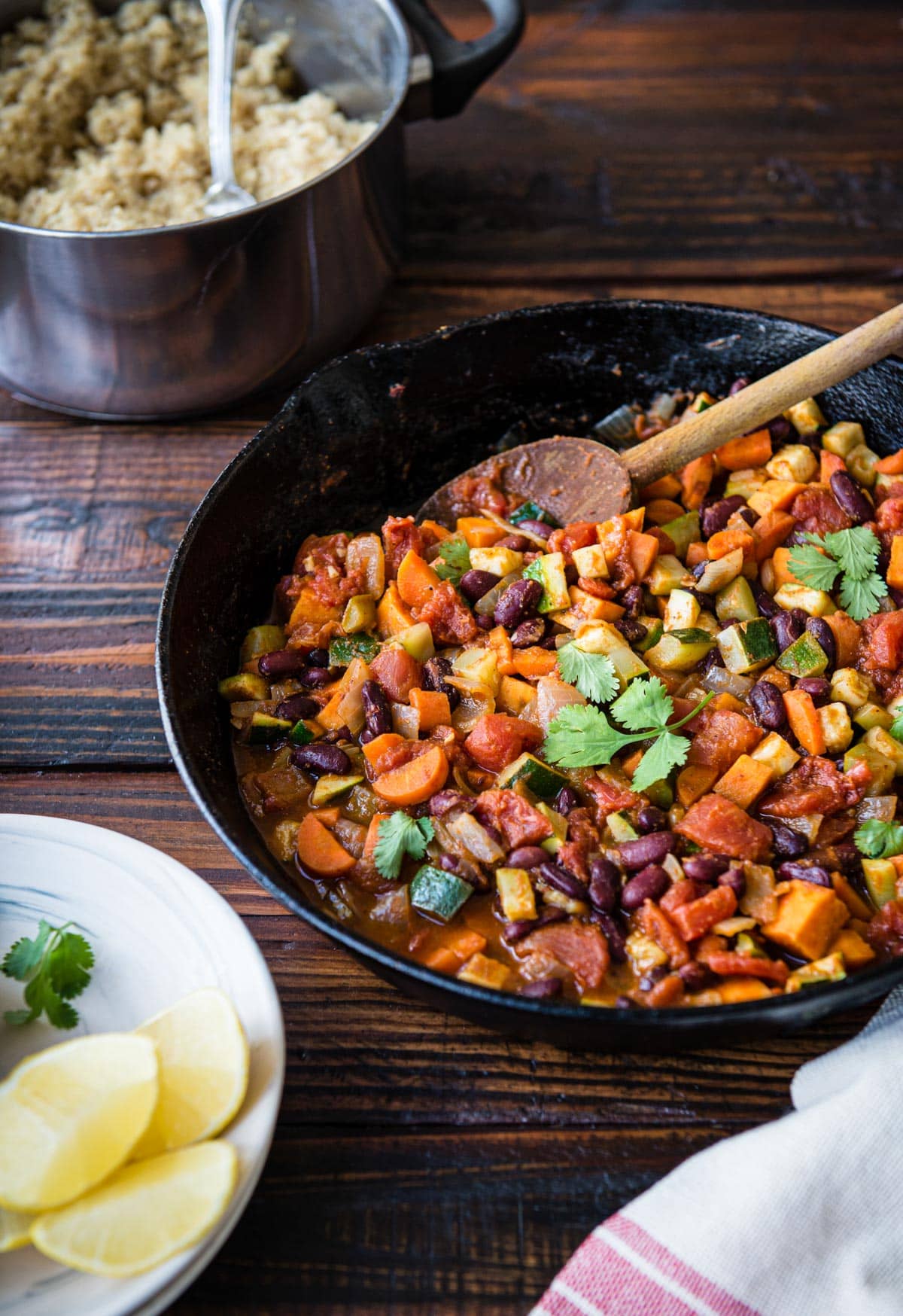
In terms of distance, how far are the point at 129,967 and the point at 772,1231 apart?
138 centimetres

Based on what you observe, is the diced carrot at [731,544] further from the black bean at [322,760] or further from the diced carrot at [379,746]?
the black bean at [322,760]

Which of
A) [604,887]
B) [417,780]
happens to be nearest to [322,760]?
[417,780]

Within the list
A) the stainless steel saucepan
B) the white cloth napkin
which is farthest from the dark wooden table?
the stainless steel saucepan

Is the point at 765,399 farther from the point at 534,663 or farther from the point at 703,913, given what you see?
the point at 703,913

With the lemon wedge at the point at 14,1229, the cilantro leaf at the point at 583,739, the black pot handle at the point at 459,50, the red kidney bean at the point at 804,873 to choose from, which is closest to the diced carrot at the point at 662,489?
the cilantro leaf at the point at 583,739

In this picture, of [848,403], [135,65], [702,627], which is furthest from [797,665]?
[135,65]

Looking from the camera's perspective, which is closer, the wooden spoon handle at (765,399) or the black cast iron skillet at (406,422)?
the black cast iron skillet at (406,422)

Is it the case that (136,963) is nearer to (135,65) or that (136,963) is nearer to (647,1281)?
(647,1281)

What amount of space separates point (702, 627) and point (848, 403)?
96cm

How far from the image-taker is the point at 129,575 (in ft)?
12.0

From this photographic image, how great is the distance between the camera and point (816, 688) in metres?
2.90

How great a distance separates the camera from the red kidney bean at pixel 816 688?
2906 millimetres

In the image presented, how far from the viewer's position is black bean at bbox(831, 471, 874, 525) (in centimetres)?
328

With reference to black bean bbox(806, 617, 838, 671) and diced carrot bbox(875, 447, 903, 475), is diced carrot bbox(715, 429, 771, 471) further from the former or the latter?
black bean bbox(806, 617, 838, 671)
